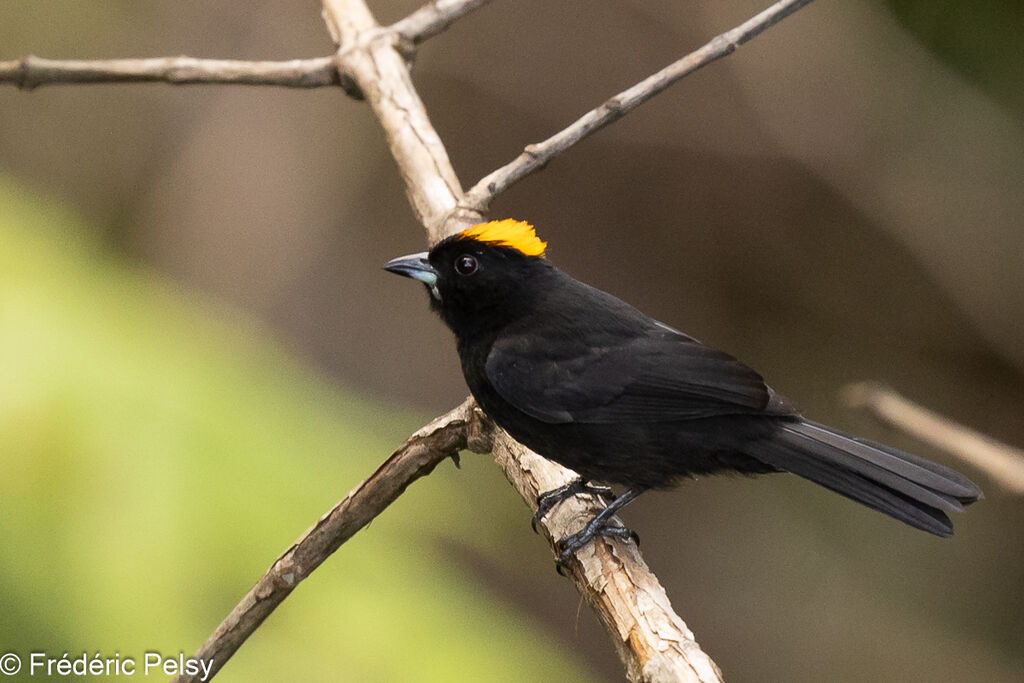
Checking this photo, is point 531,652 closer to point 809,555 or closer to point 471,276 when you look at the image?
point 471,276

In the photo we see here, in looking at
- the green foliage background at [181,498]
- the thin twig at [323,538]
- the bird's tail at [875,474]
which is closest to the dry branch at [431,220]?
the thin twig at [323,538]

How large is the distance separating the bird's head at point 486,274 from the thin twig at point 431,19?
89cm

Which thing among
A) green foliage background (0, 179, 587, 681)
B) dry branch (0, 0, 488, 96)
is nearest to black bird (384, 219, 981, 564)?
green foliage background (0, 179, 587, 681)

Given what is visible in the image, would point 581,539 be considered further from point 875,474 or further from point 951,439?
point 951,439

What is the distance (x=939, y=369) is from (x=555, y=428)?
16.7 ft

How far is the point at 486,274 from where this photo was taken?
3.29 m

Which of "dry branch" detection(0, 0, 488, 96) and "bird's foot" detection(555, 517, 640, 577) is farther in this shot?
"dry branch" detection(0, 0, 488, 96)

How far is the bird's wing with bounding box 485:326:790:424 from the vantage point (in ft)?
9.62

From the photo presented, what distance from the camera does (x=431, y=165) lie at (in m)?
3.35

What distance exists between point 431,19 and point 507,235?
999 millimetres

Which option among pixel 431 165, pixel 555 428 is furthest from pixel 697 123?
pixel 555 428

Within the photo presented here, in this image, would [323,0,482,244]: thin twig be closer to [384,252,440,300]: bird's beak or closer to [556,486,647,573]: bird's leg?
[384,252,440,300]: bird's beak

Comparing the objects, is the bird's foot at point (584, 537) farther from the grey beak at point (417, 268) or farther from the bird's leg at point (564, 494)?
the grey beak at point (417, 268)

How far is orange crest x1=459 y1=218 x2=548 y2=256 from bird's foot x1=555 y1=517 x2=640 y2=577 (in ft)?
3.18
